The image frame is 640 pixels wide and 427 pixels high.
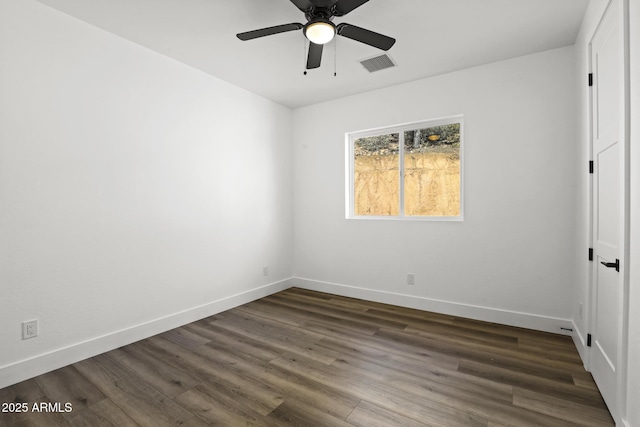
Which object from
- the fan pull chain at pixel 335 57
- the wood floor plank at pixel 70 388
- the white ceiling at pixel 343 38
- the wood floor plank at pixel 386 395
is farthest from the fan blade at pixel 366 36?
the wood floor plank at pixel 70 388

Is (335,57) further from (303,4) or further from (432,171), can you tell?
(432,171)

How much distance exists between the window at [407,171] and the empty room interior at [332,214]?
0.03m

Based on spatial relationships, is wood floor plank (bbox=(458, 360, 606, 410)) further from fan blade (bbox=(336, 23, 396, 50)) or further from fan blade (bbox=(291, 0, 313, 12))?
fan blade (bbox=(291, 0, 313, 12))

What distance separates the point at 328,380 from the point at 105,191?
2.35 meters

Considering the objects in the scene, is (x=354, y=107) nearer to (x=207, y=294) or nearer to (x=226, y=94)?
(x=226, y=94)

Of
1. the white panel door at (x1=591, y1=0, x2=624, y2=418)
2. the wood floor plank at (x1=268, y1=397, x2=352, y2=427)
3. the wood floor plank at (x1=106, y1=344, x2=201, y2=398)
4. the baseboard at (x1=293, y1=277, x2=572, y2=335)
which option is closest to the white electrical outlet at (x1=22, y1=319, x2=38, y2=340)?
the wood floor plank at (x1=106, y1=344, x2=201, y2=398)

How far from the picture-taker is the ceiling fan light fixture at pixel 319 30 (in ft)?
6.57

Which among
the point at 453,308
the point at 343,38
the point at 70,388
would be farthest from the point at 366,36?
the point at 70,388

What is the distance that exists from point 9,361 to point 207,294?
5.28 ft

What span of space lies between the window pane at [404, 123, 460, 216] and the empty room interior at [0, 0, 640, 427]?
0.03m

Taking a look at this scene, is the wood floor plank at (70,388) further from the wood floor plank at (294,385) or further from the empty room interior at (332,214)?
the wood floor plank at (294,385)

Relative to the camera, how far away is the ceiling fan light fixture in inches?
78.8

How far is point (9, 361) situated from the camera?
210 centimetres

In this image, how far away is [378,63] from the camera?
3.16 metres
